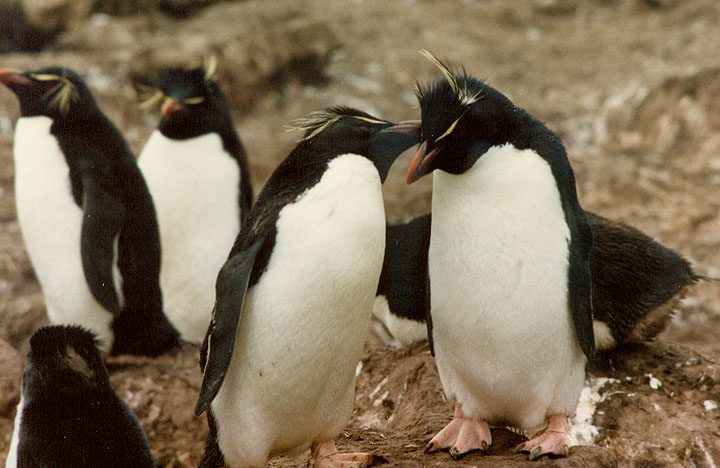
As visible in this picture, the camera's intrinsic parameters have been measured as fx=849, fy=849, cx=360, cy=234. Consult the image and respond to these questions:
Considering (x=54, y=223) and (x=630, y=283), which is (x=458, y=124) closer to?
(x=630, y=283)

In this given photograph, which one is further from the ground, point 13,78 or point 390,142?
point 390,142

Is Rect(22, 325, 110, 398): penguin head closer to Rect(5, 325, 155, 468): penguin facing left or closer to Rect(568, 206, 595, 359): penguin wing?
Rect(5, 325, 155, 468): penguin facing left

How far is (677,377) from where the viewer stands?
3.28 m

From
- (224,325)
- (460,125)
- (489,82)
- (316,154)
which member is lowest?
(489,82)

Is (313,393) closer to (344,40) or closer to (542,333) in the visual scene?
(542,333)

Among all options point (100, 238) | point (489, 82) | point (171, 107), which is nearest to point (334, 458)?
point (100, 238)

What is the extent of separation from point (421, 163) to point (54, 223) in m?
2.21

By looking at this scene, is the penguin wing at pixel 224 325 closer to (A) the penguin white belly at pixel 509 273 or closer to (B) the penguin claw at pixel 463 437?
(A) the penguin white belly at pixel 509 273

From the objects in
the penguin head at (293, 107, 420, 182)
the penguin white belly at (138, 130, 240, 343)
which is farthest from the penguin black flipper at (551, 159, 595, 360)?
the penguin white belly at (138, 130, 240, 343)

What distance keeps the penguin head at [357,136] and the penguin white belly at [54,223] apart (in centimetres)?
187

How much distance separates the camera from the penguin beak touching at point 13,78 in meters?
4.00

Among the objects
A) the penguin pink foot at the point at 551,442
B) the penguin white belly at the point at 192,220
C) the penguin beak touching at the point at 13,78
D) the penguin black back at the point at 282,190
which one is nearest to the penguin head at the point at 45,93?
the penguin beak touching at the point at 13,78

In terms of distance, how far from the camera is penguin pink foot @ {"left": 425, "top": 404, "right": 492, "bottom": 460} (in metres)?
2.54

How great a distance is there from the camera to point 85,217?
3.79 metres
